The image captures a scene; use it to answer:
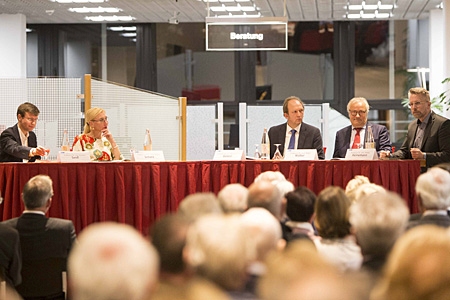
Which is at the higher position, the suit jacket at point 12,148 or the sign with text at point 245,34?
the sign with text at point 245,34

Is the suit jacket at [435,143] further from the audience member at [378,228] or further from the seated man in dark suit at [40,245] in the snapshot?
the audience member at [378,228]

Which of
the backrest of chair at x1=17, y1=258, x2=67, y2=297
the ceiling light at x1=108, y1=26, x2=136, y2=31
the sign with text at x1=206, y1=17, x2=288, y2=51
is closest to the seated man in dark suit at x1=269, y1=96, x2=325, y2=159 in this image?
the sign with text at x1=206, y1=17, x2=288, y2=51

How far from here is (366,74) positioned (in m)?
13.9

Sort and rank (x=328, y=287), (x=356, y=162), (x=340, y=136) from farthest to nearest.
→ (x=340, y=136), (x=356, y=162), (x=328, y=287)

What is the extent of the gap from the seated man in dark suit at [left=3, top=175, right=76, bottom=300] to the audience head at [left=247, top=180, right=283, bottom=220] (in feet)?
4.28

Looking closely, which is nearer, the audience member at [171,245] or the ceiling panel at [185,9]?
the audience member at [171,245]

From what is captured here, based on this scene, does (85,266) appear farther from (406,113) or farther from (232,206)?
(406,113)

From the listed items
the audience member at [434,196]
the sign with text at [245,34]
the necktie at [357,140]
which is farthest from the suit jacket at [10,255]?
the sign with text at [245,34]

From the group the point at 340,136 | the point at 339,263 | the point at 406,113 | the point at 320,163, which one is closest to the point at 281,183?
the point at 339,263

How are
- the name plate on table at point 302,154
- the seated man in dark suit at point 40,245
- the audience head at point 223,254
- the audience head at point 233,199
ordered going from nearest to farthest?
the audience head at point 223,254
the audience head at point 233,199
the seated man in dark suit at point 40,245
the name plate on table at point 302,154

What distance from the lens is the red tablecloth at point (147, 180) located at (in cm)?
642

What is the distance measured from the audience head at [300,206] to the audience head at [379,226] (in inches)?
28.5

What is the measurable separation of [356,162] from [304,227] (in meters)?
2.69

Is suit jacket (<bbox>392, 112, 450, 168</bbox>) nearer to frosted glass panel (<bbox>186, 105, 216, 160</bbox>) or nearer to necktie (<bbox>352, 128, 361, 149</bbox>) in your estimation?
necktie (<bbox>352, 128, 361, 149</bbox>)
